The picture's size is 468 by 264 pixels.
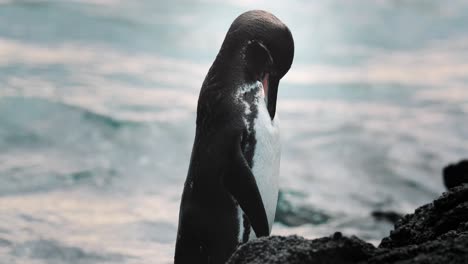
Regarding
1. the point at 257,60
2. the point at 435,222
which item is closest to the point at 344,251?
the point at 435,222

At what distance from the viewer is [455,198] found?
3.75 meters

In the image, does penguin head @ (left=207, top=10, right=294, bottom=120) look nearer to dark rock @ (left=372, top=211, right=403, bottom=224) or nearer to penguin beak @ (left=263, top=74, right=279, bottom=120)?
penguin beak @ (left=263, top=74, right=279, bottom=120)

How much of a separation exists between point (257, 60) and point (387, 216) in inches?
160

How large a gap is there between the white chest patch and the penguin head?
0.10m

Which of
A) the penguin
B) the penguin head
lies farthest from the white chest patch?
the penguin head

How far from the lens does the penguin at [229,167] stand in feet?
14.6

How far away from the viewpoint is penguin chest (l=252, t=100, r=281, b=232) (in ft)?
15.2

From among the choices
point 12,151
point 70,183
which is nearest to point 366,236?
point 70,183

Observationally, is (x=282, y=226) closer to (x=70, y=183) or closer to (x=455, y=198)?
(x=70, y=183)

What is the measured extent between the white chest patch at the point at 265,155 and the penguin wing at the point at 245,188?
0.50 ft

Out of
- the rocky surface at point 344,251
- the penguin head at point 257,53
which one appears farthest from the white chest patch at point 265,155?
the rocky surface at point 344,251

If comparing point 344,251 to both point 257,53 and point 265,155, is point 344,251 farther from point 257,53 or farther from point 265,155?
point 257,53

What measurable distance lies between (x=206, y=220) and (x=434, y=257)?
1953 millimetres

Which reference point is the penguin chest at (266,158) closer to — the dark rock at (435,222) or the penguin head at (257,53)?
the penguin head at (257,53)
